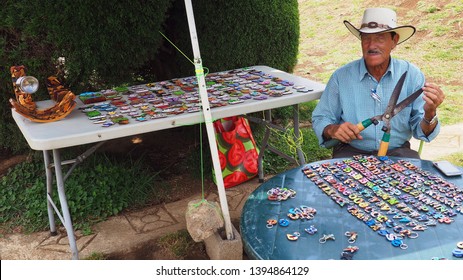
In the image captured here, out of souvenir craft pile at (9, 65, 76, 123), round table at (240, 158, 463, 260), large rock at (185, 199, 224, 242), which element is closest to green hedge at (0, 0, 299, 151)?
souvenir craft pile at (9, 65, 76, 123)

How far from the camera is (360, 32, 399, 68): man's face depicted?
2.88 meters

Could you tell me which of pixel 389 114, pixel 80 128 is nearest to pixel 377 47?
pixel 389 114

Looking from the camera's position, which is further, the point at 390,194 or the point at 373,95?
the point at 373,95

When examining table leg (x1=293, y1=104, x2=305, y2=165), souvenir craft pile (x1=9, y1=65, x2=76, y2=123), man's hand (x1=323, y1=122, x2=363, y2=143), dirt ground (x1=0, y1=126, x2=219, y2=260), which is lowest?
dirt ground (x1=0, y1=126, x2=219, y2=260)

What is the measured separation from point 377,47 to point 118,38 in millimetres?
1929

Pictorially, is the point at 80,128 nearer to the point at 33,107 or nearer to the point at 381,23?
A: the point at 33,107

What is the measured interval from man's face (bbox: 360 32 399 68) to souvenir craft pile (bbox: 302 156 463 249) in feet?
2.11

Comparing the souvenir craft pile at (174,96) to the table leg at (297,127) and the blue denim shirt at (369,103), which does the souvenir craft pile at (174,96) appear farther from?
the blue denim shirt at (369,103)

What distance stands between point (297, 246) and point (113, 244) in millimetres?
1861

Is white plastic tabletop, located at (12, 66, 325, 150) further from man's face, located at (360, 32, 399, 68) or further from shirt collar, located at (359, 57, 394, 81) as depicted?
man's face, located at (360, 32, 399, 68)

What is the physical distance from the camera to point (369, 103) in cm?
296

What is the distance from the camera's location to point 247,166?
4.24 m

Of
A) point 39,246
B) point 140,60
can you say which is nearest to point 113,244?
point 39,246

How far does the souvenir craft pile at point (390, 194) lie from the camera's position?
2008 mm
